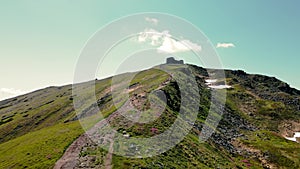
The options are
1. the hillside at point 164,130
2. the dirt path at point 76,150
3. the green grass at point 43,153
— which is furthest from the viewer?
the green grass at point 43,153

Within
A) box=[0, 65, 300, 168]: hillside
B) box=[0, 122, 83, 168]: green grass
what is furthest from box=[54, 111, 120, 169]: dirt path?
box=[0, 122, 83, 168]: green grass

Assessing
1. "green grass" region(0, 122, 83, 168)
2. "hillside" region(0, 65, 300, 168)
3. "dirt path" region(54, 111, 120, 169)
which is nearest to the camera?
"dirt path" region(54, 111, 120, 169)

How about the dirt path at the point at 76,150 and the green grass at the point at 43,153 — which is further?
the green grass at the point at 43,153

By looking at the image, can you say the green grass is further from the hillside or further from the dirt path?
the dirt path

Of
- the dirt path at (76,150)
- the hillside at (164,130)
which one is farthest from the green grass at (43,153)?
the dirt path at (76,150)

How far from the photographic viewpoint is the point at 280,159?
235 feet

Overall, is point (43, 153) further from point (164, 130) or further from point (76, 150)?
point (164, 130)

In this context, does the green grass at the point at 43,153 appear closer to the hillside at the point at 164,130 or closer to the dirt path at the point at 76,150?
the hillside at the point at 164,130

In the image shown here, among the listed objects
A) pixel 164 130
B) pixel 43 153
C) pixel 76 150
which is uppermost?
pixel 164 130

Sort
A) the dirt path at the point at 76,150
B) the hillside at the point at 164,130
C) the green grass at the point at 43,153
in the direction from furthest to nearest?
the green grass at the point at 43,153 < the hillside at the point at 164,130 < the dirt path at the point at 76,150

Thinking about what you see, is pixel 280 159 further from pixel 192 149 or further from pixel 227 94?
pixel 227 94

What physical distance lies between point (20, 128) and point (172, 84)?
249 ft

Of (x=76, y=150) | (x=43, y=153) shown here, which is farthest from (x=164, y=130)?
(x=43, y=153)

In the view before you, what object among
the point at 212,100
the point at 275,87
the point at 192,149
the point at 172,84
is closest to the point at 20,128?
the point at 172,84
